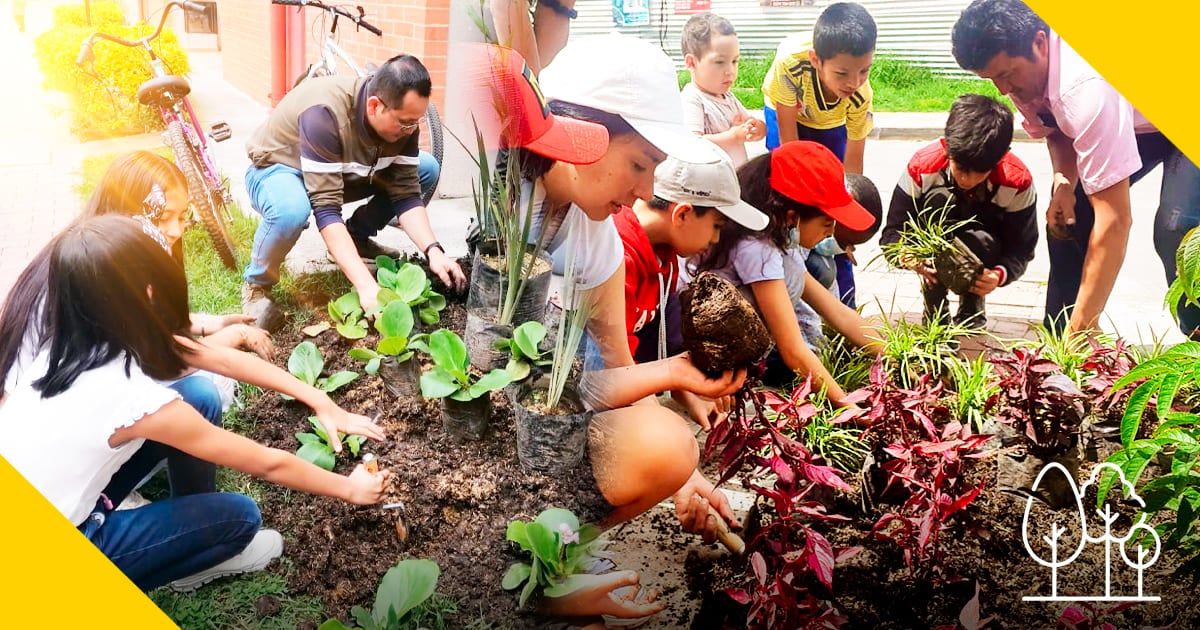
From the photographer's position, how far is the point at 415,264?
2.09m

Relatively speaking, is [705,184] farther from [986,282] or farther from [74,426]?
[74,426]

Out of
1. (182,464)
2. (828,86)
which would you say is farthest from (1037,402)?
(182,464)

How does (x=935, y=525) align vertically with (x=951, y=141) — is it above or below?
below

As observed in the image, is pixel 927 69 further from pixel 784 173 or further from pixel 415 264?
pixel 415 264

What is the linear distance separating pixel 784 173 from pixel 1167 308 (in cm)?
109

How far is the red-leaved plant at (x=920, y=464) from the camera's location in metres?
2.23

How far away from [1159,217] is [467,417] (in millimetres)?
1586

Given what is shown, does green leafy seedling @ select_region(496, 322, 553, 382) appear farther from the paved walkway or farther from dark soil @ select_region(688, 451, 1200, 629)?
dark soil @ select_region(688, 451, 1200, 629)

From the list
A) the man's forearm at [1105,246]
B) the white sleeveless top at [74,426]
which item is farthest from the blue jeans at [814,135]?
the white sleeveless top at [74,426]

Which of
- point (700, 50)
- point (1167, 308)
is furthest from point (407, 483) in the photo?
point (1167, 308)

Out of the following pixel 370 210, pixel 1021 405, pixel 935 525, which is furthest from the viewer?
pixel 1021 405

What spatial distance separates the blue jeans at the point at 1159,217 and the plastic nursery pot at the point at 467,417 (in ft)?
4.22

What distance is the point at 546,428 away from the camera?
2.08m

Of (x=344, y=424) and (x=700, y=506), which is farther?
(x=700, y=506)
